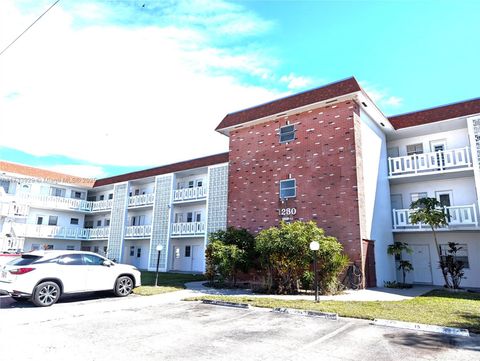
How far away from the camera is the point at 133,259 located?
29312 millimetres

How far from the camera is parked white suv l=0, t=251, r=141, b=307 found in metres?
9.27

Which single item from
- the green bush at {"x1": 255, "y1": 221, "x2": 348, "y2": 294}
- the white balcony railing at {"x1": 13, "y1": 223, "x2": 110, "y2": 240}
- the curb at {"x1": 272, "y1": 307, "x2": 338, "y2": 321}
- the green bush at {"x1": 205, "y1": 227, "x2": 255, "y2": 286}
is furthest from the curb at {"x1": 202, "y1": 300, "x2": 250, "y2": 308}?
the white balcony railing at {"x1": 13, "y1": 223, "x2": 110, "y2": 240}

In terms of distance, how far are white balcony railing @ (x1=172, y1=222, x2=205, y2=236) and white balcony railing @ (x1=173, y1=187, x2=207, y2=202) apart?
75.5 inches

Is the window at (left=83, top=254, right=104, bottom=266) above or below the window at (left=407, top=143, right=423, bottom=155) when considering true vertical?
below

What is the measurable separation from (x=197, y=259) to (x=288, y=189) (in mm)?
11478

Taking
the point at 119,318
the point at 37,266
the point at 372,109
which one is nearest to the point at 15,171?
the point at 37,266

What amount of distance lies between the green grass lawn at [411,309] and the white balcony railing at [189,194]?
13.6 m

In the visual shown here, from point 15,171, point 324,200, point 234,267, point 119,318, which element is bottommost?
point 119,318

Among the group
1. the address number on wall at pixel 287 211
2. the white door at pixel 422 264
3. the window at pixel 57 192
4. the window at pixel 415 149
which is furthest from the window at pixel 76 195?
the white door at pixel 422 264

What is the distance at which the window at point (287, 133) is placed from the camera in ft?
58.6

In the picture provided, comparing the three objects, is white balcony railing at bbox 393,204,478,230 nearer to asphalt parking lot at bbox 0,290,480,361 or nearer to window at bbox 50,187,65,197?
asphalt parking lot at bbox 0,290,480,361

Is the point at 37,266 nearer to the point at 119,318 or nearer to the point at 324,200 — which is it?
the point at 119,318

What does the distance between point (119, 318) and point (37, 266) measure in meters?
3.33

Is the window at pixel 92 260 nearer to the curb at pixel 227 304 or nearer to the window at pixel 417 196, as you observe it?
the curb at pixel 227 304
